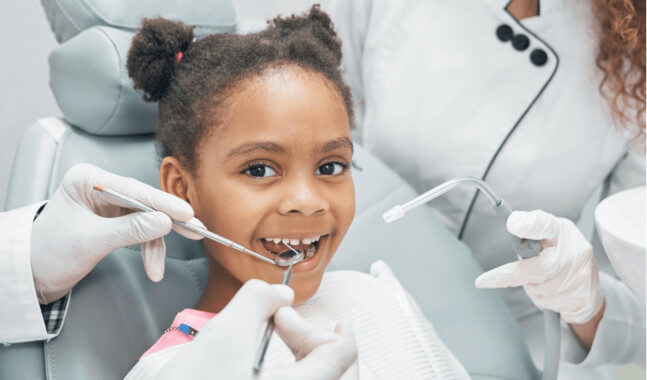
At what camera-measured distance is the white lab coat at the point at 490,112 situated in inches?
51.2

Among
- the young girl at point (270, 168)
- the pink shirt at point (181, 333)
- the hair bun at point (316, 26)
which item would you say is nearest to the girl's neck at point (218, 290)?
the young girl at point (270, 168)

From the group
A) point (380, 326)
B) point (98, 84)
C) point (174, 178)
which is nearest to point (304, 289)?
point (380, 326)

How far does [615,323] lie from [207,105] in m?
0.88

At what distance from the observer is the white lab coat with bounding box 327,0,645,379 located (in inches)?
51.2

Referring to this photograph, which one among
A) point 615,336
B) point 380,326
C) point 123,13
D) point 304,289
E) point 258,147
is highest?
point 123,13

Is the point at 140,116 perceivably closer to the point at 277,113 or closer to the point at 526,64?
the point at 277,113

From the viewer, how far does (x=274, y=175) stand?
2.82 ft

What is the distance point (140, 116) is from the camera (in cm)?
109

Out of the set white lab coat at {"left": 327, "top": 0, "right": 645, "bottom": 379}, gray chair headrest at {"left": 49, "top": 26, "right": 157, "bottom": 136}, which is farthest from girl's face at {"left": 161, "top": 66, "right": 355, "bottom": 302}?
white lab coat at {"left": 327, "top": 0, "right": 645, "bottom": 379}

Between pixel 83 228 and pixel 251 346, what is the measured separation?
1.09ft

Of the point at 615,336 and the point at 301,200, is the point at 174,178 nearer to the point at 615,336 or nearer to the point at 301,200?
the point at 301,200

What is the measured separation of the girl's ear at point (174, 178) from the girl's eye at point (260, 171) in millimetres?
128

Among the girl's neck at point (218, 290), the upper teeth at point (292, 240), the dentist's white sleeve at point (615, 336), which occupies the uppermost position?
the upper teeth at point (292, 240)

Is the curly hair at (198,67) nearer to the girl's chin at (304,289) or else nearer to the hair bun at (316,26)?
the hair bun at (316,26)
